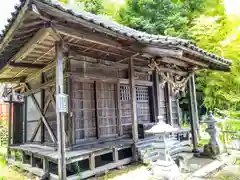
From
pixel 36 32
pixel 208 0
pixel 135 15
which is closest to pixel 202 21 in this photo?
pixel 208 0

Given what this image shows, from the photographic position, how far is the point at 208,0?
14.8 metres

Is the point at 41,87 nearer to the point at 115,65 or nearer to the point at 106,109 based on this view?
the point at 106,109

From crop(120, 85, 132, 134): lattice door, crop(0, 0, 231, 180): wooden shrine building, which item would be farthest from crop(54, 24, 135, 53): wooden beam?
crop(120, 85, 132, 134): lattice door

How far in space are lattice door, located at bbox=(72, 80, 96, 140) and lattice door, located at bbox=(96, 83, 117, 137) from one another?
22cm

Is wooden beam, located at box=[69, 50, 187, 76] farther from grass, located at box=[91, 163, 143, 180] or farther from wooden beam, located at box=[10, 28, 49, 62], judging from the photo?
grass, located at box=[91, 163, 143, 180]

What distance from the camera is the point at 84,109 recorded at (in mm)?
5770

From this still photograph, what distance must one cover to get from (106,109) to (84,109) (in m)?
0.80

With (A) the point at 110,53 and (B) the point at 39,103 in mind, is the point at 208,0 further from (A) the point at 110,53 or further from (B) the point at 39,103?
(B) the point at 39,103

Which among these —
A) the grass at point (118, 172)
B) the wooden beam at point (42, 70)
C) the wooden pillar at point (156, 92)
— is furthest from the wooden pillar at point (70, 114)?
the wooden pillar at point (156, 92)

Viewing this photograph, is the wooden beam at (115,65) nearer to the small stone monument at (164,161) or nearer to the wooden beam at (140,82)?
the wooden beam at (140,82)

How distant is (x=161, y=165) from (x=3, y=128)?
10.9 m

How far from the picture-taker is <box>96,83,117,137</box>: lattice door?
20.1ft

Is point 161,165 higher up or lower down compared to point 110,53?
lower down

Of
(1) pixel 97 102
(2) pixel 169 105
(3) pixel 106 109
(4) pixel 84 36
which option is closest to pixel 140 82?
(3) pixel 106 109
